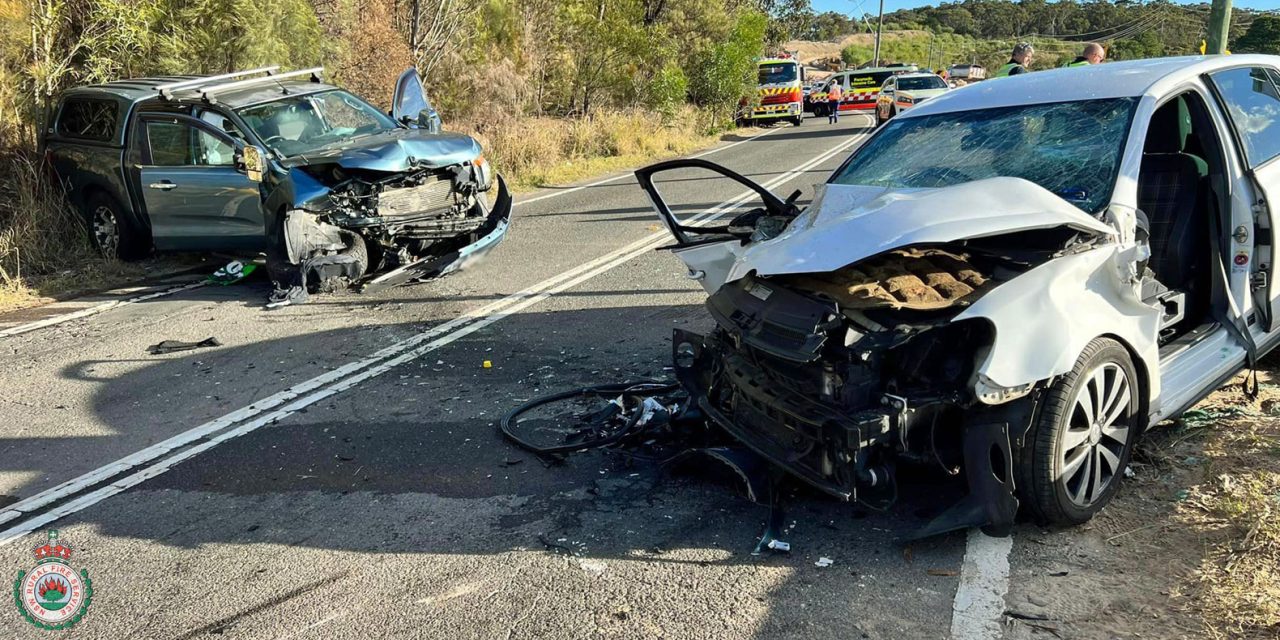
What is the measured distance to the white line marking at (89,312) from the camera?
24.1 feet

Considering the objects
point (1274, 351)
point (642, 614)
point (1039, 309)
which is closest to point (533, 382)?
point (642, 614)

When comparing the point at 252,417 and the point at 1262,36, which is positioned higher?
the point at 1262,36

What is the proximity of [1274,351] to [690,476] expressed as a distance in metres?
3.73

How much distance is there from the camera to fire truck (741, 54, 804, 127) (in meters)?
31.5

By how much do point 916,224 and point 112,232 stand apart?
368 inches

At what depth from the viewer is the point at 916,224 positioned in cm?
334

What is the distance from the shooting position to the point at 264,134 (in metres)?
8.41

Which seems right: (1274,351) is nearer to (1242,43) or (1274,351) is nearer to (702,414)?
(702,414)

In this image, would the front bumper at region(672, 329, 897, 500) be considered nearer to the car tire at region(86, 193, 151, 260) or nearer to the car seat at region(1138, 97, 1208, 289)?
the car seat at region(1138, 97, 1208, 289)

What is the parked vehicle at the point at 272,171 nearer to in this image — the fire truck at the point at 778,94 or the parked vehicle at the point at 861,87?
the fire truck at the point at 778,94

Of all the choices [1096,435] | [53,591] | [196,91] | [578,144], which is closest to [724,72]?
[578,144]

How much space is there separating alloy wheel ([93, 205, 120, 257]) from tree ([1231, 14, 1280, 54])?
23.2 m

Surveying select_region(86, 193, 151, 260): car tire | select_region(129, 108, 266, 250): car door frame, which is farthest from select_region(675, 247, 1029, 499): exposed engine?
select_region(86, 193, 151, 260): car tire

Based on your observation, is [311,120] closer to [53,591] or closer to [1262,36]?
[53,591]
